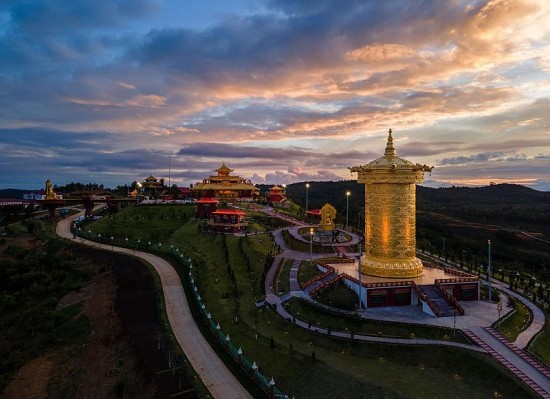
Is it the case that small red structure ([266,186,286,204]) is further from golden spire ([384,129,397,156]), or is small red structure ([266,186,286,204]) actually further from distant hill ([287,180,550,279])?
golden spire ([384,129,397,156])

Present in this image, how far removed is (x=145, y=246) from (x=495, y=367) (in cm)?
4712

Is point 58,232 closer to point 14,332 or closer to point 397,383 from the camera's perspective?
point 14,332

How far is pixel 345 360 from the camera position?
25797 millimetres

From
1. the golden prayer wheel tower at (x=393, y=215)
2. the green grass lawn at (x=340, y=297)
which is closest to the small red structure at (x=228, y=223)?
the green grass lawn at (x=340, y=297)

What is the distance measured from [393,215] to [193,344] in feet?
Answer: 67.3

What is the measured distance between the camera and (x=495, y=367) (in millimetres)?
23594

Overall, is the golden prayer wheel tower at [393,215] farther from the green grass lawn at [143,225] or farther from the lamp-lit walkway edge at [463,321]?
the green grass lawn at [143,225]

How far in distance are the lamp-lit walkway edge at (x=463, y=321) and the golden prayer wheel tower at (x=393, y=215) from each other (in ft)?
7.06

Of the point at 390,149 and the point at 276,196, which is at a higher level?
the point at 390,149

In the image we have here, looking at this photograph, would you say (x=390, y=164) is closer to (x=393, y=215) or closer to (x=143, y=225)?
(x=393, y=215)

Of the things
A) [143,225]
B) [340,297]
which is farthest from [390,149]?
[143,225]

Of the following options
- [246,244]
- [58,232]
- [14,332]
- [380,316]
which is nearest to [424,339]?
[380,316]

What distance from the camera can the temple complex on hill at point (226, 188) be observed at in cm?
9006

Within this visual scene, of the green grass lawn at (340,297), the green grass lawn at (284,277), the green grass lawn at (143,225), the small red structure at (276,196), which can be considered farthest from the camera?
the small red structure at (276,196)
